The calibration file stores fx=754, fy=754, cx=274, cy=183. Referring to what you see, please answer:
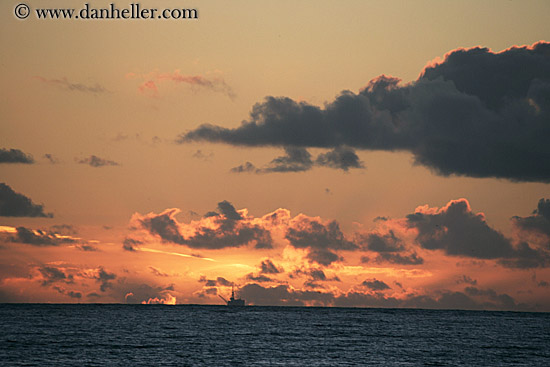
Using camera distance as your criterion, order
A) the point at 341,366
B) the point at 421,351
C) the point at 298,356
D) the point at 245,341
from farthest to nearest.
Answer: the point at 245,341, the point at 421,351, the point at 298,356, the point at 341,366

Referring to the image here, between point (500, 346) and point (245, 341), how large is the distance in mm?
67244

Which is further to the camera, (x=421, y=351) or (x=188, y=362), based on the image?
(x=421, y=351)

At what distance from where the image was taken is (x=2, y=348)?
158m

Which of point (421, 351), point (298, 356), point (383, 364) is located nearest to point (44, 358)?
point (298, 356)

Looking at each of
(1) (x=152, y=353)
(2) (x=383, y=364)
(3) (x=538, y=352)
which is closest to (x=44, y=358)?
Result: (1) (x=152, y=353)

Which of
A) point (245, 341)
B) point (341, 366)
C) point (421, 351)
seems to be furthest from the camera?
point (245, 341)

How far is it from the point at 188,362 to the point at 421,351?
62.4 m

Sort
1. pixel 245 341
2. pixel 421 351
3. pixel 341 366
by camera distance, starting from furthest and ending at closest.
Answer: pixel 245 341
pixel 421 351
pixel 341 366

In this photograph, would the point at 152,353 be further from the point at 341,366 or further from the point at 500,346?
the point at 500,346

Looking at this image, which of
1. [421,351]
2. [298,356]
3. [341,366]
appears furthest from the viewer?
[421,351]

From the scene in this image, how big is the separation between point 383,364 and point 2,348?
78950mm

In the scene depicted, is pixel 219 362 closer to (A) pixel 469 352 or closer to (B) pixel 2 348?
(B) pixel 2 348

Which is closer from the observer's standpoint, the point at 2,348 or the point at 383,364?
the point at 383,364

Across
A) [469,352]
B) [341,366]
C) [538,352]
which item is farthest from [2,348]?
[538,352]
